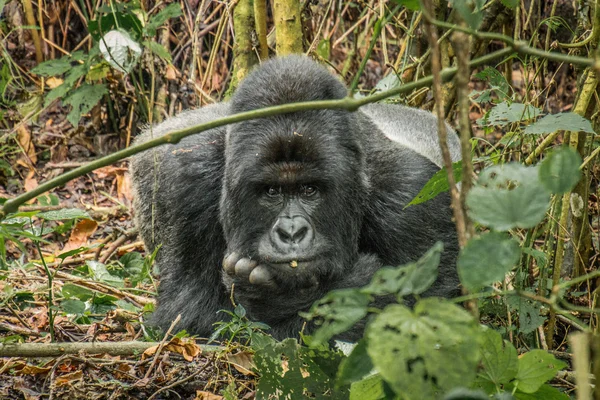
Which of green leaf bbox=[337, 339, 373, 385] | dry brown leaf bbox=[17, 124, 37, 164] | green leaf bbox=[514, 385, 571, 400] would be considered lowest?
dry brown leaf bbox=[17, 124, 37, 164]

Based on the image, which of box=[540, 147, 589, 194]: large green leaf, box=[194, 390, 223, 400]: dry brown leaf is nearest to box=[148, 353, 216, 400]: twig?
box=[194, 390, 223, 400]: dry brown leaf

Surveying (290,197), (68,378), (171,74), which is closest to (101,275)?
(290,197)

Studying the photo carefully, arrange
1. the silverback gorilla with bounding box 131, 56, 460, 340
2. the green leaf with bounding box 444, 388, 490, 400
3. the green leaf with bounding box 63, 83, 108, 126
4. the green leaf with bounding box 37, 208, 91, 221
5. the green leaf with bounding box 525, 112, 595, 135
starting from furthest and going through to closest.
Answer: the green leaf with bounding box 63, 83, 108, 126 < the silverback gorilla with bounding box 131, 56, 460, 340 < the green leaf with bounding box 37, 208, 91, 221 < the green leaf with bounding box 525, 112, 595, 135 < the green leaf with bounding box 444, 388, 490, 400

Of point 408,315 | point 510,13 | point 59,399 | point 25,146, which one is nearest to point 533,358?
point 408,315

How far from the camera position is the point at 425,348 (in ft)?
4.06

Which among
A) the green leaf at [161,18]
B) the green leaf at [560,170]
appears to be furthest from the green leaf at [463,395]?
the green leaf at [161,18]

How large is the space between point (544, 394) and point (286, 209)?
1.59m

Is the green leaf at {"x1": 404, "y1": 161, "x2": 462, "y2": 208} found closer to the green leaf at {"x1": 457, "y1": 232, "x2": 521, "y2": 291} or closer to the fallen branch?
the green leaf at {"x1": 457, "y1": 232, "x2": 521, "y2": 291}

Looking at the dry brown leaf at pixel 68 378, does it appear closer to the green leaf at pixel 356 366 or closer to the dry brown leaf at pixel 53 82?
the green leaf at pixel 356 366

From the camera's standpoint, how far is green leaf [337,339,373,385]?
140cm

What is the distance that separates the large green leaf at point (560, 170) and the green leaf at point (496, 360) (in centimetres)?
36

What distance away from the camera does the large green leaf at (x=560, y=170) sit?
4.37ft

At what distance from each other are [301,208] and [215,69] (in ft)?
9.84

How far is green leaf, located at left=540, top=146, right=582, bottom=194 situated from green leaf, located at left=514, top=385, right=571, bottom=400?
55cm
